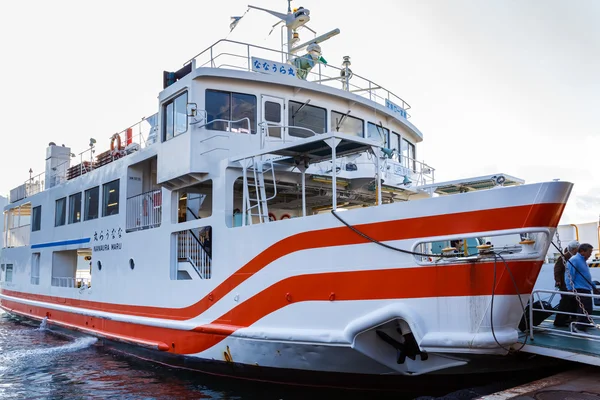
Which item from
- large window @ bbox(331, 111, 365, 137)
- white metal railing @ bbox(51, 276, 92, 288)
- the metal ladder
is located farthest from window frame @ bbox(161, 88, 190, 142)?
white metal railing @ bbox(51, 276, 92, 288)

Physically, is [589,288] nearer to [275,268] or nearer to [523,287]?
[523,287]

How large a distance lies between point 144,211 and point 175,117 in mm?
2275

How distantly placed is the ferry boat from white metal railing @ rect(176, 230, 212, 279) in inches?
1.0

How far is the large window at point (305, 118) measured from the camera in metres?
9.35

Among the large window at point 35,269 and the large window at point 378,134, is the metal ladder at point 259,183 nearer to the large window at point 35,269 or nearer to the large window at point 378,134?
the large window at point 378,134

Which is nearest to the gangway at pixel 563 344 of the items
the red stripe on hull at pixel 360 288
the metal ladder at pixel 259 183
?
the red stripe on hull at pixel 360 288

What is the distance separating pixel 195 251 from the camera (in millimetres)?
8445

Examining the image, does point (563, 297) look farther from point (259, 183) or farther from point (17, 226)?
point (17, 226)

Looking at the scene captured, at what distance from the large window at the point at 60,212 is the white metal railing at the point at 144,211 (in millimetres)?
4623

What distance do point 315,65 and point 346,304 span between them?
263 inches

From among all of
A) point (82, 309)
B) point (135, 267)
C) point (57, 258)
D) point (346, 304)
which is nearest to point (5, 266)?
point (57, 258)

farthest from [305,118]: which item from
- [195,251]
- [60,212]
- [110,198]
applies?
[60,212]

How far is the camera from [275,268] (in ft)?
22.0

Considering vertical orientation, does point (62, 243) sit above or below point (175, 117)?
below
